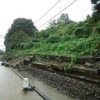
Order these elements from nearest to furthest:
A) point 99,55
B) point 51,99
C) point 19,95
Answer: point 51,99, point 19,95, point 99,55

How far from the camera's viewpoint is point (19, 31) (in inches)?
2242

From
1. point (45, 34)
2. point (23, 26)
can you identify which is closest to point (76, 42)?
point (45, 34)

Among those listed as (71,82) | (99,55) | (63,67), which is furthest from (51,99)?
(63,67)

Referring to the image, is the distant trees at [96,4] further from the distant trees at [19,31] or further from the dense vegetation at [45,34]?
the distant trees at [19,31]

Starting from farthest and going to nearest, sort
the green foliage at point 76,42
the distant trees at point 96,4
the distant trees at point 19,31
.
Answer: the distant trees at point 19,31 → the distant trees at point 96,4 → the green foliage at point 76,42

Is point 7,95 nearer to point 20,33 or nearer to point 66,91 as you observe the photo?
point 66,91

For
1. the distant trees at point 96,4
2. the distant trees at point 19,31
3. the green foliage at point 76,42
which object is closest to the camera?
the green foliage at point 76,42

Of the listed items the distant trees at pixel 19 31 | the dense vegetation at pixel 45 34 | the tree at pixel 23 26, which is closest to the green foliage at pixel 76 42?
the dense vegetation at pixel 45 34

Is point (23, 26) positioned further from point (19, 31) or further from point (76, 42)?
point (76, 42)

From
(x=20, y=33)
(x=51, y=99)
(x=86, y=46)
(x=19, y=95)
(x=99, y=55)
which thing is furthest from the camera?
(x=20, y=33)

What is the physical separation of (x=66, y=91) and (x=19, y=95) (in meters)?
2.33

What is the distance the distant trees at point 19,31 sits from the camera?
55594 millimetres

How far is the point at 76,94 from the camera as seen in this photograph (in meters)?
10.3

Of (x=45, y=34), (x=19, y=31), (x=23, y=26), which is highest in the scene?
(x=23, y=26)
